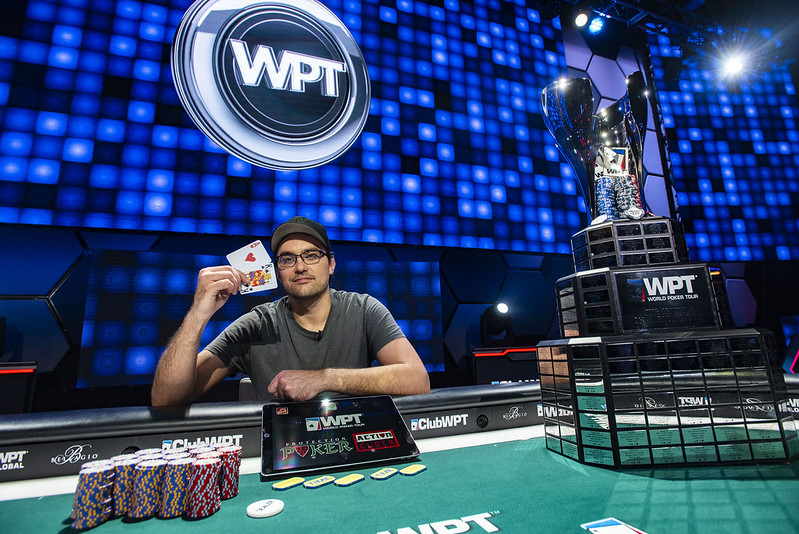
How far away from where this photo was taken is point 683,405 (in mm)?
732

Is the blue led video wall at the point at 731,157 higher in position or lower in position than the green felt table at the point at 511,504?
higher

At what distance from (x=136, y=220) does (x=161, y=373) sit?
151 cm

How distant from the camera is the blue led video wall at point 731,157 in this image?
413 centimetres

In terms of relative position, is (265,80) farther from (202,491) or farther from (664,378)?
(664,378)

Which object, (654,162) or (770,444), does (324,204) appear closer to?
(770,444)

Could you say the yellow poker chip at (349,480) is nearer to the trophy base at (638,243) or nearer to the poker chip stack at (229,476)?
the poker chip stack at (229,476)

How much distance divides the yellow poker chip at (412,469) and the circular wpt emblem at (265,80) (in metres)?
2.37

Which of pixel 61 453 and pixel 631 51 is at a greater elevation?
pixel 631 51

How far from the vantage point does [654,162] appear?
418 cm

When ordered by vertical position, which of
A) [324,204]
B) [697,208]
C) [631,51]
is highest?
[631,51]

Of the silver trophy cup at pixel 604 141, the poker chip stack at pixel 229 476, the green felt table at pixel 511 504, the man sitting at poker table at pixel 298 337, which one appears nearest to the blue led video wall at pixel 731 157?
the silver trophy cup at pixel 604 141

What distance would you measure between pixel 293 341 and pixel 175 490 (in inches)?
37.9

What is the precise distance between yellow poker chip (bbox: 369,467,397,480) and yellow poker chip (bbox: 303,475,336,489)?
8 cm

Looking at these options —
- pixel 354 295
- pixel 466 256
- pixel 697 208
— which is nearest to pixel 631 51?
pixel 697 208
